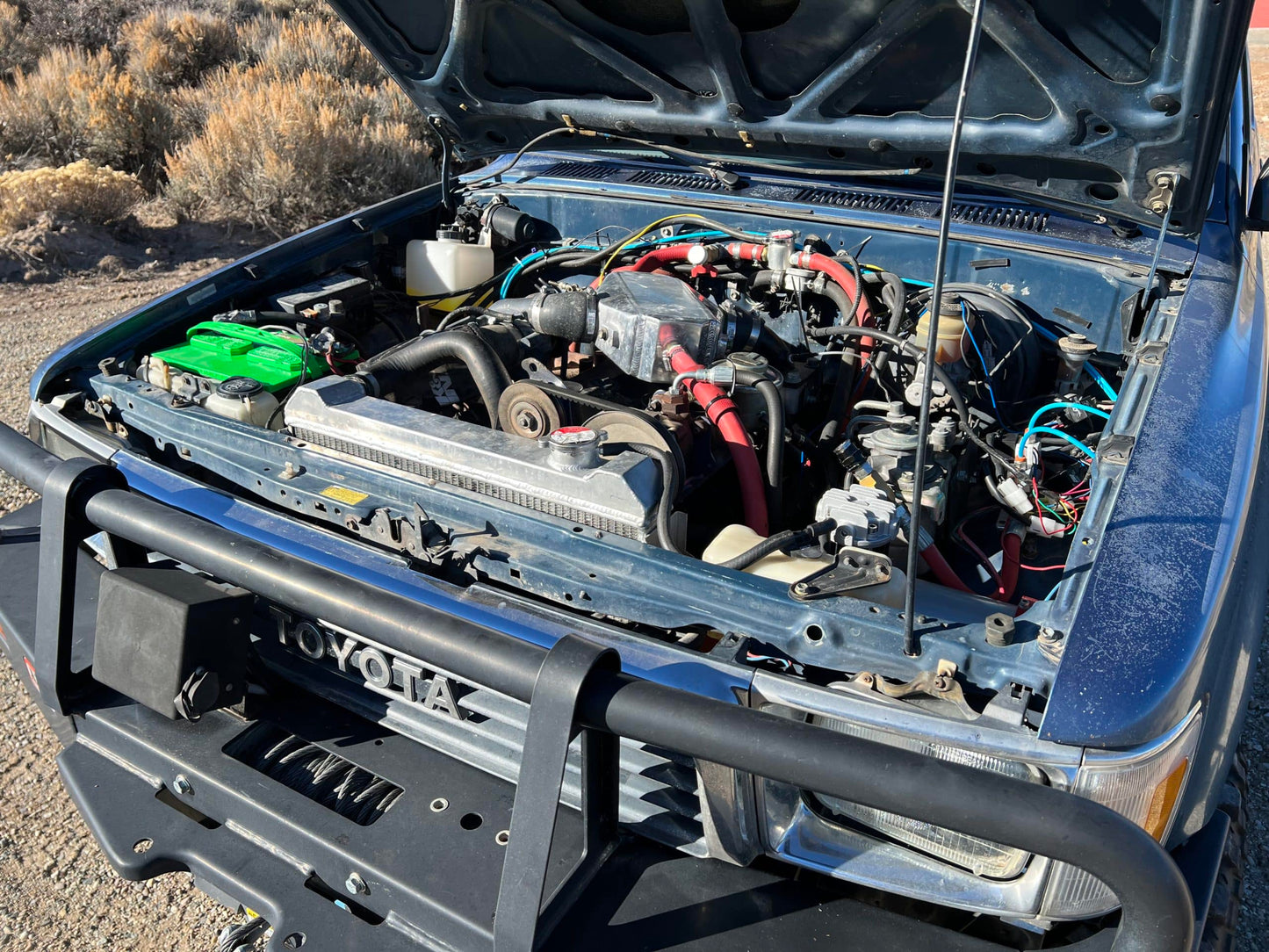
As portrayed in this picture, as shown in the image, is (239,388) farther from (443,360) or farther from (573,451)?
(573,451)

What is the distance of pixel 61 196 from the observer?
7.29 meters

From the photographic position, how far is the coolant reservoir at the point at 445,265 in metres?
3.35

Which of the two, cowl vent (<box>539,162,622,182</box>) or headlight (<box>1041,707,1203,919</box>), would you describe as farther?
cowl vent (<box>539,162,622,182</box>)

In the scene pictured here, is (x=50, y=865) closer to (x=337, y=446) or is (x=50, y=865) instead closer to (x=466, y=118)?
(x=337, y=446)

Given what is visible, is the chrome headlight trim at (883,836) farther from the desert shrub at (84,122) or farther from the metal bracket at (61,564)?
the desert shrub at (84,122)

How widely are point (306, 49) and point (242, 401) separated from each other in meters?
9.72

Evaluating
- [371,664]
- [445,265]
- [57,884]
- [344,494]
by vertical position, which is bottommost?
[57,884]

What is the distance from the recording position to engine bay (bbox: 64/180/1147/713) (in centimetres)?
189

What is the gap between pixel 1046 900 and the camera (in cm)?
144

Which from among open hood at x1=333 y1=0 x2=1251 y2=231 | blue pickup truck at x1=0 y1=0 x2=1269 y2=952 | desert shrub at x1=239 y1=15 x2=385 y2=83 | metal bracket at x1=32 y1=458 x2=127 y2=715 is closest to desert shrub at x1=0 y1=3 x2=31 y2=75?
desert shrub at x1=239 y1=15 x2=385 y2=83

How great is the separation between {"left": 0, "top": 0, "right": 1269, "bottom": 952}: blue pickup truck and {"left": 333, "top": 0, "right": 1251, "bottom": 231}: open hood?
1 centimetres

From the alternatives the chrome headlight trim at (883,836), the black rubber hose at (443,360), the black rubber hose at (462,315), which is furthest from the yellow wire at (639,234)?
the chrome headlight trim at (883,836)

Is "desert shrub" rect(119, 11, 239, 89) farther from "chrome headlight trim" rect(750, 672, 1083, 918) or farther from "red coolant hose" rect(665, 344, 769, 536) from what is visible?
"chrome headlight trim" rect(750, 672, 1083, 918)

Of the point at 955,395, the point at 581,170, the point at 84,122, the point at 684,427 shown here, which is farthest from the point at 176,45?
the point at 955,395
